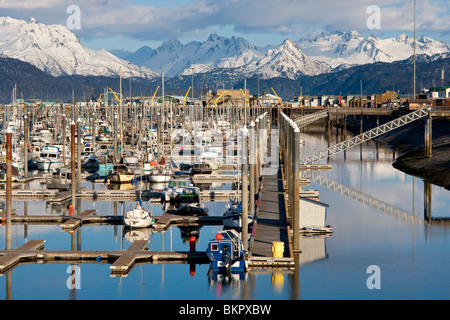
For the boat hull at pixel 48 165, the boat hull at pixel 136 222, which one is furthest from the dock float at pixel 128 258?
the boat hull at pixel 48 165

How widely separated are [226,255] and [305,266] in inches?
185

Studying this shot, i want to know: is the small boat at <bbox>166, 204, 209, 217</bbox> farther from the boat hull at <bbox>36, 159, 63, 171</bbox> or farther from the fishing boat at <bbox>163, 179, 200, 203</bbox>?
the boat hull at <bbox>36, 159, 63, 171</bbox>

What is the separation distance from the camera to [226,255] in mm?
36438

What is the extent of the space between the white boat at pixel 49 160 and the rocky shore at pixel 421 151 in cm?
3983

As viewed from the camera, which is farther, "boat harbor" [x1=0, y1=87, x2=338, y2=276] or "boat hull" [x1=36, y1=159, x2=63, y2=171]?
"boat hull" [x1=36, y1=159, x2=63, y2=171]

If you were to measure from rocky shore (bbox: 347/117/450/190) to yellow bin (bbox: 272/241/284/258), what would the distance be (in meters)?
34.0

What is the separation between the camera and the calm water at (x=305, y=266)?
34094mm

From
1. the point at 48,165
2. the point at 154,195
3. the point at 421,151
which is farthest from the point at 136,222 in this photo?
the point at 421,151

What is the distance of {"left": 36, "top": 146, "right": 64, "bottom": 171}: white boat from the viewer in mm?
81125

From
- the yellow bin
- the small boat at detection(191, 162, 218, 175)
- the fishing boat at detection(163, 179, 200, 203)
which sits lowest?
the yellow bin

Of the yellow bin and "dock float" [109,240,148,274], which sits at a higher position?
the yellow bin

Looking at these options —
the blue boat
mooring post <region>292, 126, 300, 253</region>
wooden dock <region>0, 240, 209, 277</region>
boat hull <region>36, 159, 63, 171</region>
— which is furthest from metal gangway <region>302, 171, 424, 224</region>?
boat hull <region>36, 159, 63, 171</region>
